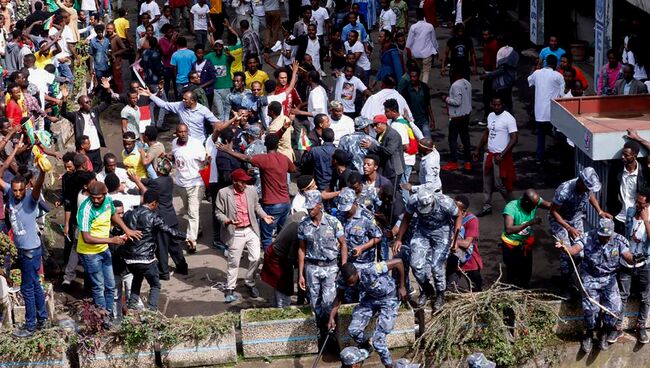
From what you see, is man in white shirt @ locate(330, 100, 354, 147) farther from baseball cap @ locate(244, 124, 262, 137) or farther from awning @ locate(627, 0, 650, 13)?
awning @ locate(627, 0, 650, 13)

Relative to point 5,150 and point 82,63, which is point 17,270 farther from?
point 82,63

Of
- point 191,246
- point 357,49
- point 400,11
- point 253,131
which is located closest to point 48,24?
point 357,49

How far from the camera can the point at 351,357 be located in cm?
1096

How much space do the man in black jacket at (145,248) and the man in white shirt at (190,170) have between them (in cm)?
188

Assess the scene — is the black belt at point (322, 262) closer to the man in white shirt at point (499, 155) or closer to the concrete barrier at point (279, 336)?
the concrete barrier at point (279, 336)

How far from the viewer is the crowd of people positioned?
11.9 m

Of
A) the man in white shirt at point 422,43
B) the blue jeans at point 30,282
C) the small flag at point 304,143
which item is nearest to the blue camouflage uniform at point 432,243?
the small flag at point 304,143

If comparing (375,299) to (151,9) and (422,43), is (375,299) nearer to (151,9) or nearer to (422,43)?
(422,43)

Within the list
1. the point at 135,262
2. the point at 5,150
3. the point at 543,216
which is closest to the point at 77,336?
the point at 135,262

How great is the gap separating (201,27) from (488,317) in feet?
36.8

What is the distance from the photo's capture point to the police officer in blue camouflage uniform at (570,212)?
12281 millimetres

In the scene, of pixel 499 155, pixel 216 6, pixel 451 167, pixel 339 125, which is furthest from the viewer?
pixel 216 6

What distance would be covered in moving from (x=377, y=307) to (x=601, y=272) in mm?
2246

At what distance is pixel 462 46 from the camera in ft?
61.5
